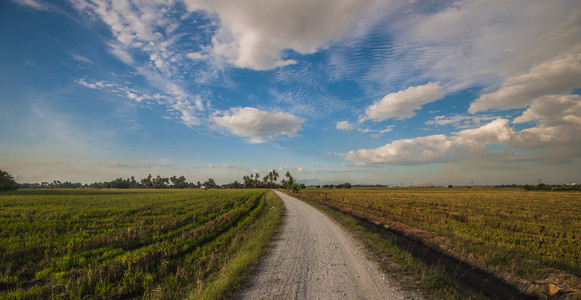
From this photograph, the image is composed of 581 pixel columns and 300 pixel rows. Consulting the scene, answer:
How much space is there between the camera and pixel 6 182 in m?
68.1

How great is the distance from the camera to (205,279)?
6621 millimetres

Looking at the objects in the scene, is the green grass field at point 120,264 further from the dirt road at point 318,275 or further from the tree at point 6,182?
the tree at point 6,182

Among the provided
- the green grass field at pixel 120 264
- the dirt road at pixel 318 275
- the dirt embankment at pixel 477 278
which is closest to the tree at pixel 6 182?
the green grass field at pixel 120 264

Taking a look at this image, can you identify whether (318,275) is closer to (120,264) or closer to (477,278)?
(477,278)

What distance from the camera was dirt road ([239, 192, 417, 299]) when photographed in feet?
17.5

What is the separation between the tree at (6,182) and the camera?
66931mm

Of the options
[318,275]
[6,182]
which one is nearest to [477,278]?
[318,275]

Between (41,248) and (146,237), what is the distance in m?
3.78

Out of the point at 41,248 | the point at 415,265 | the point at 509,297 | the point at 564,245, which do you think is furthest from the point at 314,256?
the point at 564,245

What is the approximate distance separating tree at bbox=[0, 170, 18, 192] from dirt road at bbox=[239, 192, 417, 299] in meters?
104

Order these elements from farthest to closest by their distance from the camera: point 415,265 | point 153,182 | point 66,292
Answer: point 153,182 < point 415,265 < point 66,292

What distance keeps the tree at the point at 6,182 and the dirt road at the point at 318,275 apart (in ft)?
341

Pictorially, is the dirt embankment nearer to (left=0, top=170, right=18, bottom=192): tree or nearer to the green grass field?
the green grass field

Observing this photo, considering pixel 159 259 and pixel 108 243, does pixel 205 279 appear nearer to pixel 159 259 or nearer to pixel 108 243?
pixel 159 259
